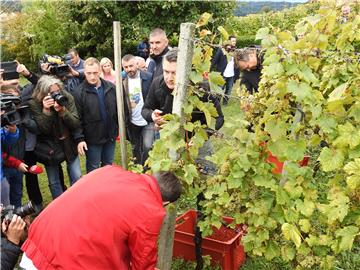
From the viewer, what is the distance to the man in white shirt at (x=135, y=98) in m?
5.13

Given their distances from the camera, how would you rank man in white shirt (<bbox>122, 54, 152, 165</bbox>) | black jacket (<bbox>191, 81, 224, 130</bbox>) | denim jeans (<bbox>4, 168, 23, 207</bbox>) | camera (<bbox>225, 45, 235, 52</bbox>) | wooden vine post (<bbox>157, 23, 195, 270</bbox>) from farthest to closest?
1. man in white shirt (<bbox>122, 54, 152, 165</bbox>)
2. denim jeans (<bbox>4, 168, 23, 207</bbox>)
3. black jacket (<bbox>191, 81, 224, 130</bbox>)
4. wooden vine post (<bbox>157, 23, 195, 270</bbox>)
5. camera (<bbox>225, 45, 235, 52</bbox>)

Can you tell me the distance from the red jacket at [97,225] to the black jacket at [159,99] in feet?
4.40

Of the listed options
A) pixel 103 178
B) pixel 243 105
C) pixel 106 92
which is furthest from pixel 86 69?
pixel 103 178

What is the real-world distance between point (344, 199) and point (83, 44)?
47.1ft

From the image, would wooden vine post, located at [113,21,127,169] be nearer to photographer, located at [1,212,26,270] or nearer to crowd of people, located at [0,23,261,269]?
crowd of people, located at [0,23,261,269]

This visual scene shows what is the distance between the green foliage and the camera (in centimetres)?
222

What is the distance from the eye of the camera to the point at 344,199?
2232 mm

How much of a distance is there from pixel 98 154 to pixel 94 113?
0.51 m

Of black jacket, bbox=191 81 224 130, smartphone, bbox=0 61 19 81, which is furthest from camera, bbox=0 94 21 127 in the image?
black jacket, bbox=191 81 224 130

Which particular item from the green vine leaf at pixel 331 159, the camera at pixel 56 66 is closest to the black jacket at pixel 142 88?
the camera at pixel 56 66

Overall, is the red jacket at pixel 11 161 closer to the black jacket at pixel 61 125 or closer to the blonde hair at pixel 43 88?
the black jacket at pixel 61 125

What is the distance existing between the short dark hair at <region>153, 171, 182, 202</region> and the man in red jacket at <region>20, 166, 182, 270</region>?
0.26ft

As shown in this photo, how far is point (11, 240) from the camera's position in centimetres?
275

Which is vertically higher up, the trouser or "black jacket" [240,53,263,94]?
"black jacket" [240,53,263,94]
